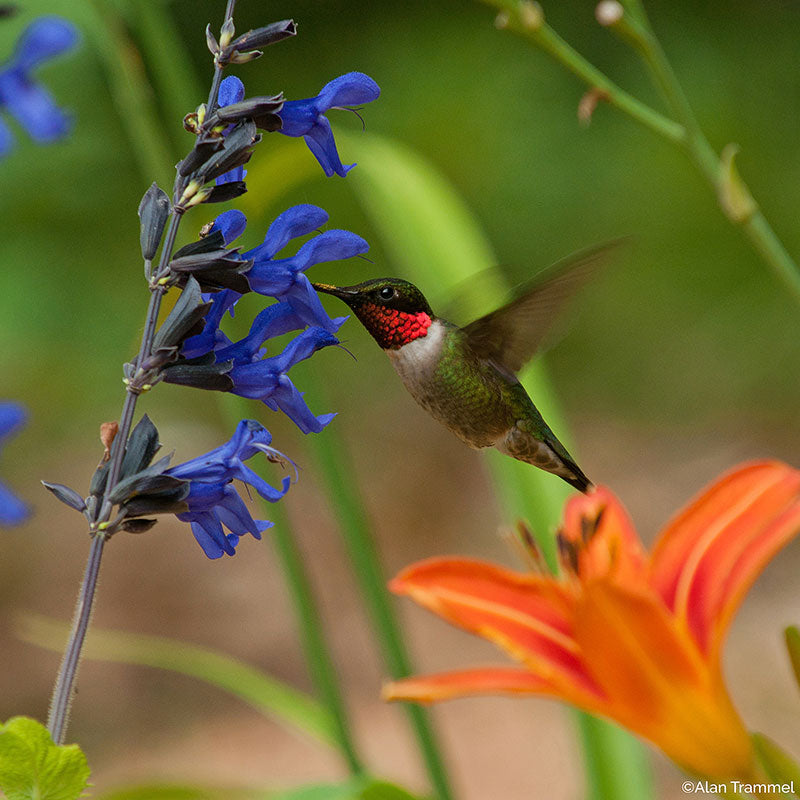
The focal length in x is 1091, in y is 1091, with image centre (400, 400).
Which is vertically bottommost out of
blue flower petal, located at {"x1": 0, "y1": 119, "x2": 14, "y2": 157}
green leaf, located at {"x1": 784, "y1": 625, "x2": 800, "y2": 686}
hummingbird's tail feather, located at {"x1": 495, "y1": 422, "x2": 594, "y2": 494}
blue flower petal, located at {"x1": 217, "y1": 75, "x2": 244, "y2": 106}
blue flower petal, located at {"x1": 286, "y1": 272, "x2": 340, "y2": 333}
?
green leaf, located at {"x1": 784, "y1": 625, "x2": 800, "y2": 686}

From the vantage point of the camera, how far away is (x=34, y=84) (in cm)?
107

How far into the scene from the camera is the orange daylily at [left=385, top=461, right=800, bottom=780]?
59cm

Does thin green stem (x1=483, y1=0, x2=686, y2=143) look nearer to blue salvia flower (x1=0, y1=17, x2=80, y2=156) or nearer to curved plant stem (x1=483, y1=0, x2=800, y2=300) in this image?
curved plant stem (x1=483, y1=0, x2=800, y2=300)

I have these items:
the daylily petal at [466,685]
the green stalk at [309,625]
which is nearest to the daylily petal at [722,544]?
the daylily petal at [466,685]

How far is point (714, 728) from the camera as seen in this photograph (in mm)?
610

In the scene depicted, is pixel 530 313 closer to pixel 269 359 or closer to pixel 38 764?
pixel 269 359

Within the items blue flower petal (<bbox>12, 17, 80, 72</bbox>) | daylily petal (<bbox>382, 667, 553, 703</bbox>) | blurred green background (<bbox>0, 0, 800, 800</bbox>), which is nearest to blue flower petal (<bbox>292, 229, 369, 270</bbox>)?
daylily petal (<bbox>382, 667, 553, 703</bbox>)

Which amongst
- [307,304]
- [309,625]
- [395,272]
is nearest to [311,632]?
[309,625]

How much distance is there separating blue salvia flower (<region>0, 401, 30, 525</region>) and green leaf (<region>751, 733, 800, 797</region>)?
1.47 ft

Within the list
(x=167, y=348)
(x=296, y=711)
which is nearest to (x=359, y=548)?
(x=296, y=711)

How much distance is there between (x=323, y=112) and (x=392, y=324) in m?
0.18

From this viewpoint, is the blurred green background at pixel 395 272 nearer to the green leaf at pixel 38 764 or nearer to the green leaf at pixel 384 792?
the green leaf at pixel 384 792

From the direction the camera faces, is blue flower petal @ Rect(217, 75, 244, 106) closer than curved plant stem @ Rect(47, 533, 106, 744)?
No

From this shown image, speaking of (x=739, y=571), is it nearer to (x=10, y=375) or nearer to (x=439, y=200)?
(x=439, y=200)
